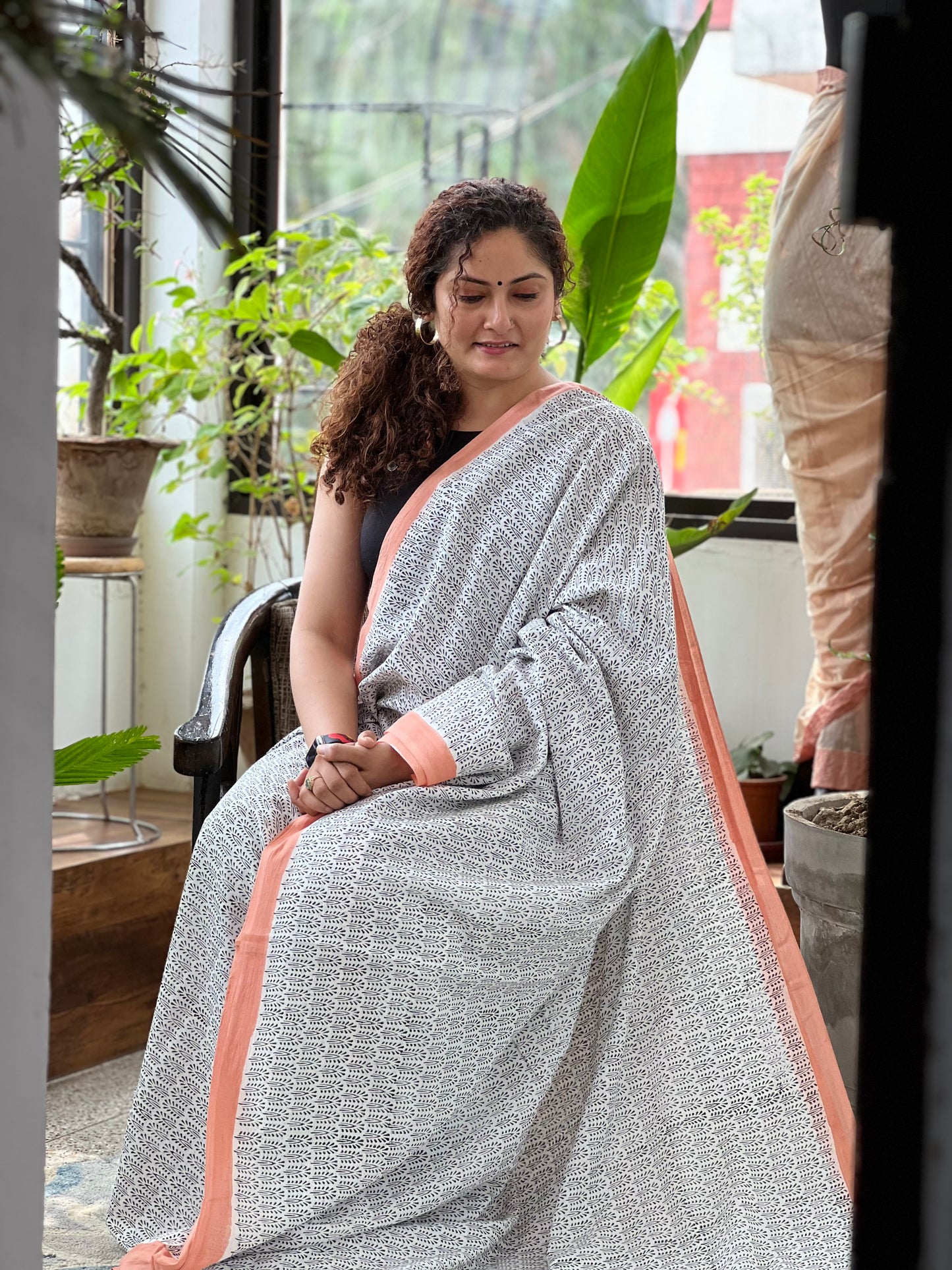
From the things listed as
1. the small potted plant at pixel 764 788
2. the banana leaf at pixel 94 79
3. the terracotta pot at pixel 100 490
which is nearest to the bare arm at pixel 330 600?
the terracotta pot at pixel 100 490

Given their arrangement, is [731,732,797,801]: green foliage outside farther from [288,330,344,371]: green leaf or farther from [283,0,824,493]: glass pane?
[288,330,344,371]: green leaf

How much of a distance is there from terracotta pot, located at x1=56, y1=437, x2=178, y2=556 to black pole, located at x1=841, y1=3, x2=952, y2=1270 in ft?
7.68

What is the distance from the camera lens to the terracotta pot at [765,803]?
2.68 meters

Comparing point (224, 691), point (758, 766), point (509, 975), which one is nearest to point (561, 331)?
point (758, 766)

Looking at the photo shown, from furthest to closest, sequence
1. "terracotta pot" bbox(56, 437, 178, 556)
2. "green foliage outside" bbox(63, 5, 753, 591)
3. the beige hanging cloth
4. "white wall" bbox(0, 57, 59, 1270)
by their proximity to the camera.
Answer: "terracotta pot" bbox(56, 437, 178, 556)
"green foliage outside" bbox(63, 5, 753, 591)
the beige hanging cloth
"white wall" bbox(0, 57, 59, 1270)

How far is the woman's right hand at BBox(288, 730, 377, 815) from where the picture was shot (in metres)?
1.62

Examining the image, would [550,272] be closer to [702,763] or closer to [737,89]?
[702,763]

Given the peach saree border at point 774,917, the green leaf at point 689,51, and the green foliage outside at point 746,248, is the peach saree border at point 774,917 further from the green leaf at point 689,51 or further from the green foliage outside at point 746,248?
the green foliage outside at point 746,248

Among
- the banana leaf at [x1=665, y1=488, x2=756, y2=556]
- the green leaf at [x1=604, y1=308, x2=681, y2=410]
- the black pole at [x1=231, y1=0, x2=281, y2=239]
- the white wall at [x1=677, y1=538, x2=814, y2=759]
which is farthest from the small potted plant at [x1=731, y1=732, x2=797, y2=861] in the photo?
the black pole at [x1=231, y1=0, x2=281, y2=239]

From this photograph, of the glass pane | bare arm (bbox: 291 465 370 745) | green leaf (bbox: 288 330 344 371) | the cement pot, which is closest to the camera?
bare arm (bbox: 291 465 370 745)

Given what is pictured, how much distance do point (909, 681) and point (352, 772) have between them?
46.5 inches

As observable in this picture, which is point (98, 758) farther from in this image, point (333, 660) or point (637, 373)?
point (637, 373)

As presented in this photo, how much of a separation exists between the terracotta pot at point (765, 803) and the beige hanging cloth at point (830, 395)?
16 centimetres

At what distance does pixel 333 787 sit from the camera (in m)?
1.62
